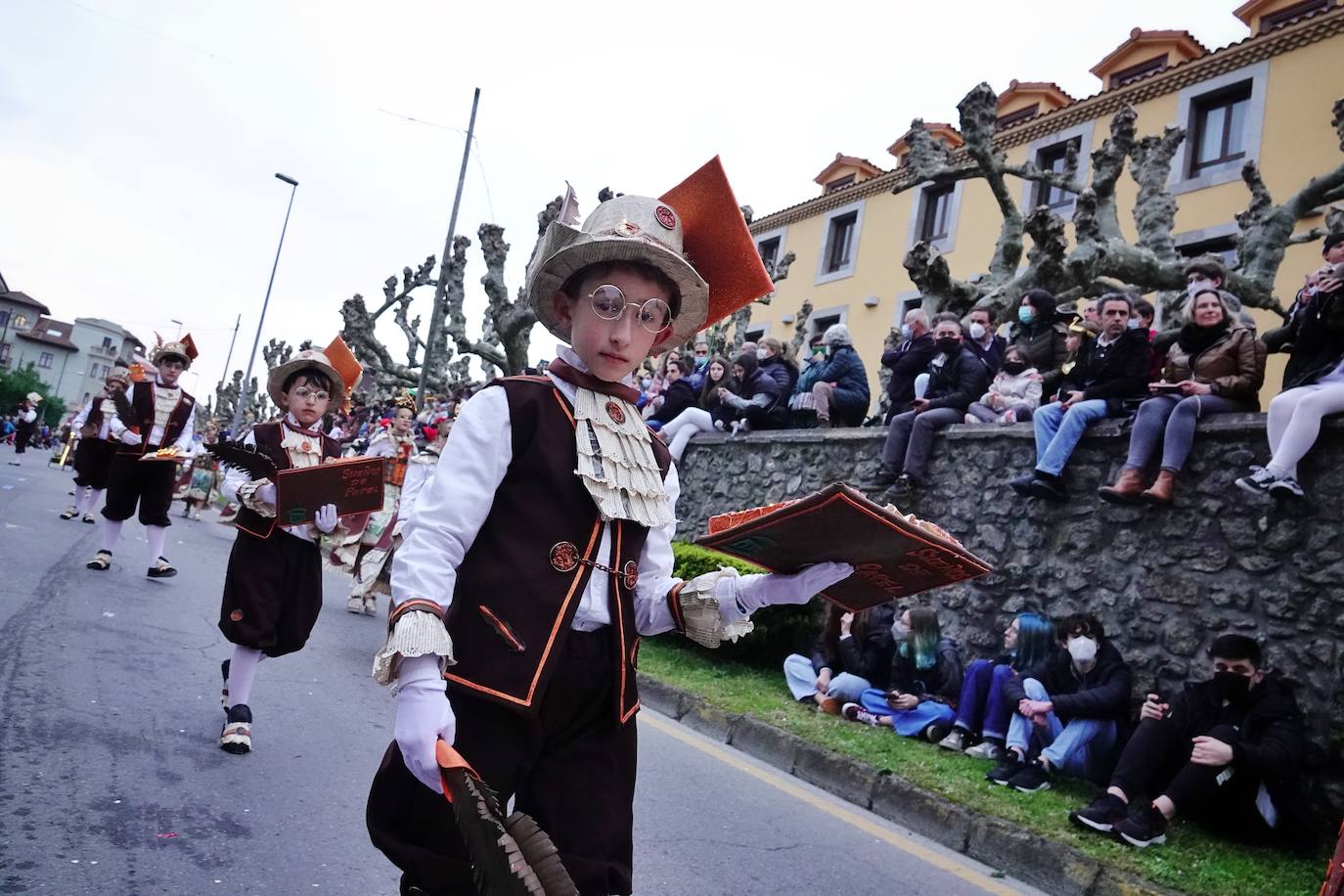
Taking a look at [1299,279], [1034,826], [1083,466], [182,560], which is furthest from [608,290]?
[1299,279]

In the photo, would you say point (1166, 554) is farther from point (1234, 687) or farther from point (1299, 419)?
point (1234, 687)

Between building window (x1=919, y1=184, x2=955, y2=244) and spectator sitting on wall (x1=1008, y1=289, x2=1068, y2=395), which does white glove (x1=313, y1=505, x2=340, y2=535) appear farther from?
building window (x1=919, y1=184, x2=955, y2=244)

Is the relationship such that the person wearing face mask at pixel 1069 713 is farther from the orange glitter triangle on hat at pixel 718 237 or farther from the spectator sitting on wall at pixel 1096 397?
the orange glitter triangle on hat at pixel 718 237

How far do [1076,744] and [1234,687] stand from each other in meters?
0.94

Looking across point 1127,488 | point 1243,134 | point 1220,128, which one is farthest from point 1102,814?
point 1220,128

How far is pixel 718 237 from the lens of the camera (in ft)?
8.17

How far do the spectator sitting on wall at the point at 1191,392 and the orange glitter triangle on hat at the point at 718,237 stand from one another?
507cm

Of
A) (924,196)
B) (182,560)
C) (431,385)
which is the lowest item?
(182,560)

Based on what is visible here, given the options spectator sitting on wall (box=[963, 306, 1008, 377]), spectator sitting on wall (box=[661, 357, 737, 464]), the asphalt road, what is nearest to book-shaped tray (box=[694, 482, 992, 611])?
the asphalt road

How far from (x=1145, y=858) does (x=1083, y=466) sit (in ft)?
11.9

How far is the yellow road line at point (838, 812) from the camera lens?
4262 mm

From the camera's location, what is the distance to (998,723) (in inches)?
240

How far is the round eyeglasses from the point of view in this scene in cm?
229

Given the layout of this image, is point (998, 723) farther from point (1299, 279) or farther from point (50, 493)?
point (50, 493)
